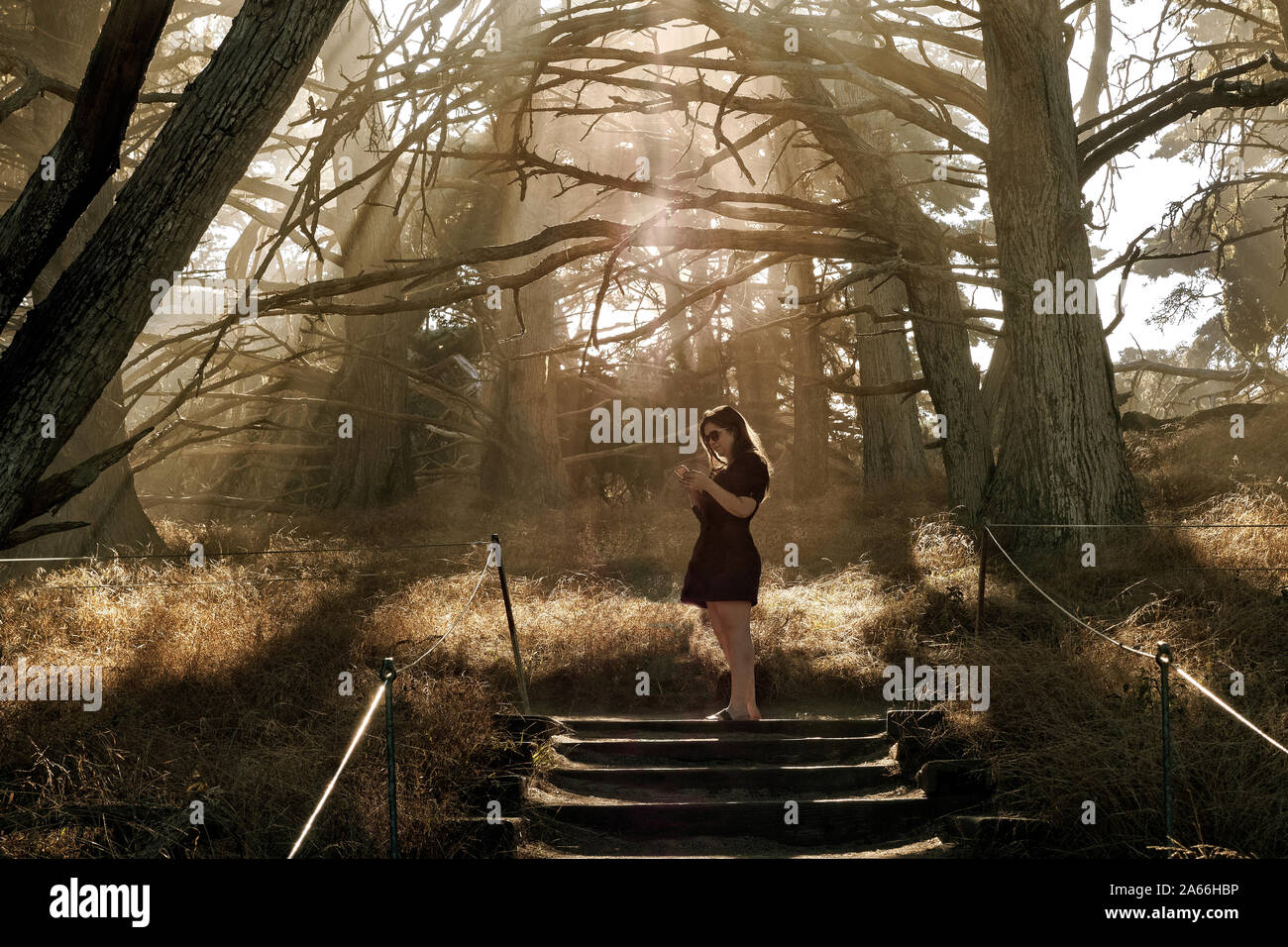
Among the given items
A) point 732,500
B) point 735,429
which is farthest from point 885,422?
point 732,500

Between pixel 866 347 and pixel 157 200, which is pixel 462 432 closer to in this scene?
pixel 866 347

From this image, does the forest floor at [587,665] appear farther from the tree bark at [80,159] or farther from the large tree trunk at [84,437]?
the tree bark at [80,159]

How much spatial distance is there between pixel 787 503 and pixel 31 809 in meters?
15.0

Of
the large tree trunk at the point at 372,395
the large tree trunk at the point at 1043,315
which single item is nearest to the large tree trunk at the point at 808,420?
the large tree trunk at the point at 372,395

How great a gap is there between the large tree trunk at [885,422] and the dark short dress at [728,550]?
11.8 metres

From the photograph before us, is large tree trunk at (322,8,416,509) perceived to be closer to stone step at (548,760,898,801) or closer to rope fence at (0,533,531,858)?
rope fence at (0,533,531,858)

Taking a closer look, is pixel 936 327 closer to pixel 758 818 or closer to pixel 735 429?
pixel 735 429

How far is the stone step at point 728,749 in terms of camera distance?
685 centimetres

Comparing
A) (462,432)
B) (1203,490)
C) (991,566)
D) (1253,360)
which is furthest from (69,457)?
(1253,360)

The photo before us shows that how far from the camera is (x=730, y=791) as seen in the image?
6402 mm

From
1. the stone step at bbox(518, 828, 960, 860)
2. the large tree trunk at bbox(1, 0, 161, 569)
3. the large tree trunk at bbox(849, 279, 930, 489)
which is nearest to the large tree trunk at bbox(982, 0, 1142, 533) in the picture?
the stone step at bbox(518, 828, 960, 860)

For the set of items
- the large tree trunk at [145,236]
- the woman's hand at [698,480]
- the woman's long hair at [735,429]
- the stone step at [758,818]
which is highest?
the large tree trunk at [145,236]

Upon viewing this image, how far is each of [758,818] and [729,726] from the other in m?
1.37

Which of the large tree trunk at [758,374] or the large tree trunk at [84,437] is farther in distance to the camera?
the large tree trunk at [758,374]
